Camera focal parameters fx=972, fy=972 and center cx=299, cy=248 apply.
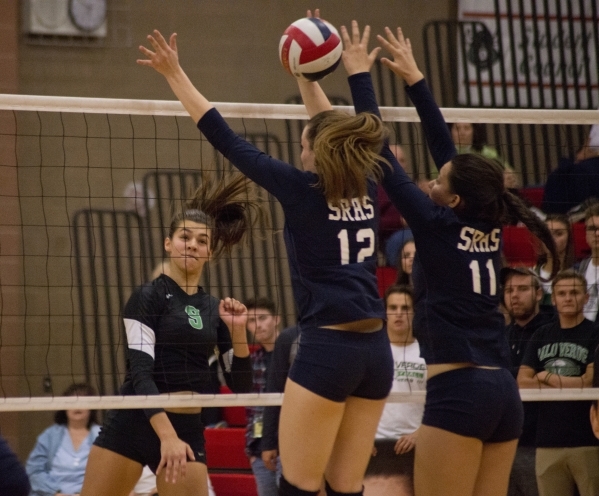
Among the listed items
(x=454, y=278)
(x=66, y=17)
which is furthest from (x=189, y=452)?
(x=66, y=17)

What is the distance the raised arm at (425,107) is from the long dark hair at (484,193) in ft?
0.72

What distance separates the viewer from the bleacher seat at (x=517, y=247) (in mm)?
7242

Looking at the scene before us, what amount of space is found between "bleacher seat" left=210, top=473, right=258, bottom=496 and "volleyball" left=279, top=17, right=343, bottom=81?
3430 mm

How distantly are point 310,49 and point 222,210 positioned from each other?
1.01 meters

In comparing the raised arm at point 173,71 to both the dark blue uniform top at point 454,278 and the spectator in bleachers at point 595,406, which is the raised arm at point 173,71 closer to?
the dark blue uniform top at point 454,278

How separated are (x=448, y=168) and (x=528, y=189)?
4.42 m

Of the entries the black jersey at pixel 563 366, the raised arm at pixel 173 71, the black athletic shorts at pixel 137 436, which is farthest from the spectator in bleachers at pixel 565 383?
the raised arm at pixel 173 71

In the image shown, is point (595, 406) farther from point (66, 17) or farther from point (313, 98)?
point (66, 17)

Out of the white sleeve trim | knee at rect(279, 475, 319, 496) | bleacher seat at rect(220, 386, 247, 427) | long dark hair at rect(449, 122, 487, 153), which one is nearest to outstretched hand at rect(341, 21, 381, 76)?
the white sleeve trim

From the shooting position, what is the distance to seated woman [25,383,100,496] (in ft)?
21.5

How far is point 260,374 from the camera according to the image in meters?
6.27

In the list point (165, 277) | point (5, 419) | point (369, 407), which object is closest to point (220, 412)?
point (5, 419)

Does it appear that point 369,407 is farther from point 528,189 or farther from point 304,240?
point 528,189

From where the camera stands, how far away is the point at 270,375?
5594 mm
